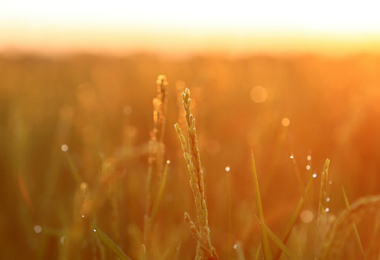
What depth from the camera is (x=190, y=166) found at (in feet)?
2.04

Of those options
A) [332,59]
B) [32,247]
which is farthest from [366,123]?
[332,59]

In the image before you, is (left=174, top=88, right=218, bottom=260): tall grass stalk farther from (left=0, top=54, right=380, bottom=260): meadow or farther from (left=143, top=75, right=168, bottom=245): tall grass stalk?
(left=143, top=75, right=168, bottom=245): tall grass stalk

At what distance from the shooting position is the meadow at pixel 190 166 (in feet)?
2.75

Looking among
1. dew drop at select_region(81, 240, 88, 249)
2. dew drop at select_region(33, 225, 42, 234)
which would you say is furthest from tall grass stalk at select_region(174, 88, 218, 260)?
dew drop at select_region(33, 225, 42, 234)

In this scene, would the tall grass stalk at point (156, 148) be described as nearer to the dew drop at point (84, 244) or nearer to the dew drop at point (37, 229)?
the dew drop at point (84, 244)

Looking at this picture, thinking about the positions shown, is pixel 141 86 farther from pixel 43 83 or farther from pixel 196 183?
pixel 196 183

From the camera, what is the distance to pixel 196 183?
→ 62 cm

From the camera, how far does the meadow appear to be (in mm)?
837

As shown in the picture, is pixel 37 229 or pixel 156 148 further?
pixel 37 229

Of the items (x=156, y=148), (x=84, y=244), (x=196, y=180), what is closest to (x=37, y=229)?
(x=84, y=244)

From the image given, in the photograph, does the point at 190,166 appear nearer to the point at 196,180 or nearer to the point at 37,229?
the point at 196,180

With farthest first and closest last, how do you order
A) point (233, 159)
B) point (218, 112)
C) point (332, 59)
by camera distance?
point (332, 59) < point (218, 112) < point (233, 159)

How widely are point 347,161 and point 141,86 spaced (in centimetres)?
233

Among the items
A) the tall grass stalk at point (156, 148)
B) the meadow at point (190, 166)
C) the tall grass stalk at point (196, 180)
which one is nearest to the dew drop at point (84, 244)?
the meadow at point (190, 166)
